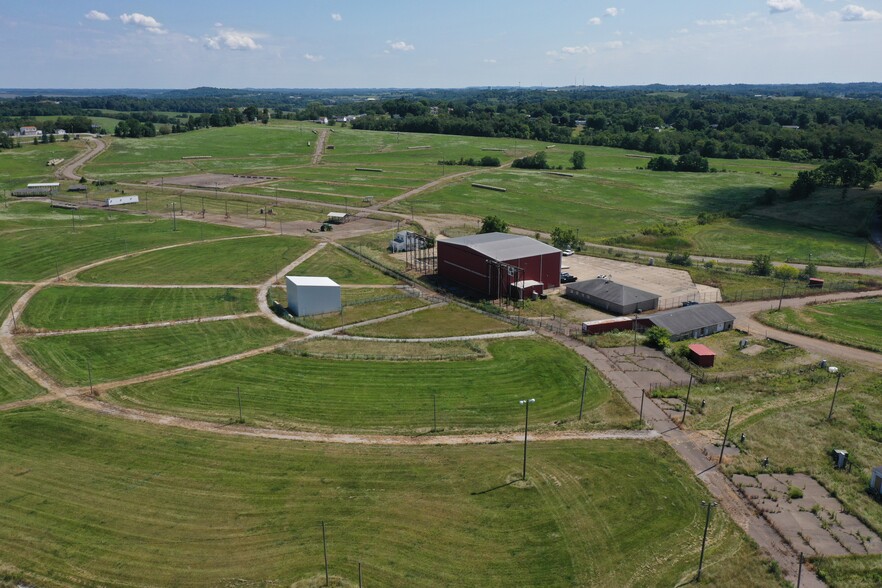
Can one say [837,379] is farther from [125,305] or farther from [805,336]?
[125,305]

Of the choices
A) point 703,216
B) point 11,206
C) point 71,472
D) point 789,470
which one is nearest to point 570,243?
point 703,216

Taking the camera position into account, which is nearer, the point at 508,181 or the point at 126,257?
the point at 126,257

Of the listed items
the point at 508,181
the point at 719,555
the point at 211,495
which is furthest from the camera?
the point at 508,181

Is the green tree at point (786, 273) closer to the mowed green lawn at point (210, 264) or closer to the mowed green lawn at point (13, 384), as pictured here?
the mowed green lawn at point (210, 264)

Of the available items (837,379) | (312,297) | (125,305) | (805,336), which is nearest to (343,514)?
(312,297)

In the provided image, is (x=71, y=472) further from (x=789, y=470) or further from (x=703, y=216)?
(x=703, y=216)

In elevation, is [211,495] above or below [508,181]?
below

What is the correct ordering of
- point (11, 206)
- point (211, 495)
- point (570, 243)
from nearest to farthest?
point (211, 495) < point (570, 243) < point (11, 206)

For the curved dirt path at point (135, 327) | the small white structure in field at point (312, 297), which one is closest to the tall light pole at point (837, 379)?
the small white structure in field at point (312, 297)
